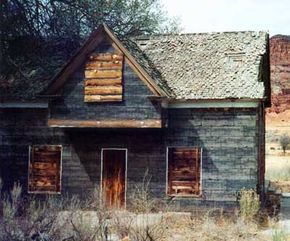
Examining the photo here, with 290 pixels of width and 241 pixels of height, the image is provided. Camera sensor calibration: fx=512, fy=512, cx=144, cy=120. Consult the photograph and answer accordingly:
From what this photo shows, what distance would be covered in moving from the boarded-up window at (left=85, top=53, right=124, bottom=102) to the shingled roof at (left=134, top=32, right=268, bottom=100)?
1934 millimetres

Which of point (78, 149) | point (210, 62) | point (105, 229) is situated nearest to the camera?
point (105, 229)

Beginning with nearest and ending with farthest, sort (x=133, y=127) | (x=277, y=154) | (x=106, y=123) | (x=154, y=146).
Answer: (x=133, y=127) → (x=106, y=123) → (x=154, y=146) → (x=277, y=154)

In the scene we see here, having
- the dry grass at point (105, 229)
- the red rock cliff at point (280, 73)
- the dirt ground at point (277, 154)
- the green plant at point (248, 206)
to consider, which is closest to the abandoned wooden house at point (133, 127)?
the green plant at point (248, 206)

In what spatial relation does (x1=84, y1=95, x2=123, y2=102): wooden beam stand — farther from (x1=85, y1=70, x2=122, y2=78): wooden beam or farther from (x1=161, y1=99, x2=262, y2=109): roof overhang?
(x1=161, y1=99, x2=262, y2=109): roof overhang

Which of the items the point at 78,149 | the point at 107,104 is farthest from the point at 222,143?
the point at 78,149

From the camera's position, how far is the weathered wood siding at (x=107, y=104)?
51.3 feet

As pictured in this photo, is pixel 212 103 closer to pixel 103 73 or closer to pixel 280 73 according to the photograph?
pixel 103 73

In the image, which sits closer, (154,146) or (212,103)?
(212,103)

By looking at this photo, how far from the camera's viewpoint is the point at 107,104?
15914 mm

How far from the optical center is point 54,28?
22.3m

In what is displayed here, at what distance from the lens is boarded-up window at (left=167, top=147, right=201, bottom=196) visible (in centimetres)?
1598

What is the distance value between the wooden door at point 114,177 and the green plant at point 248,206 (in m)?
3.85

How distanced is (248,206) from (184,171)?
93.8 inches

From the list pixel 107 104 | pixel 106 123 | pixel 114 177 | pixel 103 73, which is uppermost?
pixel 103 73
